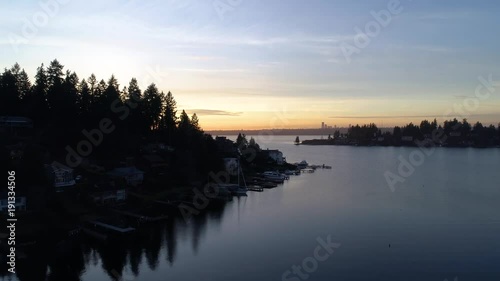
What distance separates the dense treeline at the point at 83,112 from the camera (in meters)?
17.2

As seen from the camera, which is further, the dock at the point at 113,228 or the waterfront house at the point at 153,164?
the waterfront house at the point at 153,164

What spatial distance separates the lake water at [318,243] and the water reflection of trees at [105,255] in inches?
1.1

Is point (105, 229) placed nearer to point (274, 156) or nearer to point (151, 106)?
point (151, 106)

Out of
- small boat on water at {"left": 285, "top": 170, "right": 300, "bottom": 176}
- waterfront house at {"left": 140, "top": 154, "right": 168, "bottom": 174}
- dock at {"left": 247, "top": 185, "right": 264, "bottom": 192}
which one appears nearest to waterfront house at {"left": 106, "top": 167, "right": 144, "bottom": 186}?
waterfront house at {"left": 140, "top": 154, "right": 168, "bottom": 174}

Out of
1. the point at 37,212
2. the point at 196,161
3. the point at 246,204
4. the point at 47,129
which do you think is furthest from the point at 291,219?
the point at 47,129

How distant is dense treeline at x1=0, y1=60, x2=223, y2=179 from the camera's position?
56.5 feet

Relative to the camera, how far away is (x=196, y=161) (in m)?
20.4

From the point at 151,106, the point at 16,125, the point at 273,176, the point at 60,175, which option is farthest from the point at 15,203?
the point at 273,176

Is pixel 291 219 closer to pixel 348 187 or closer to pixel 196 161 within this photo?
pixel 196 161

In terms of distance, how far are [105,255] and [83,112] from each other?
34.1 feet

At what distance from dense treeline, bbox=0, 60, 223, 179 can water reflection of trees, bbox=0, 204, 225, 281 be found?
21.1 ft

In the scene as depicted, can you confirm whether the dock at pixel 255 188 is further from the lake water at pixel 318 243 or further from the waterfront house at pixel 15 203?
the waterfront house at pixel 15 203

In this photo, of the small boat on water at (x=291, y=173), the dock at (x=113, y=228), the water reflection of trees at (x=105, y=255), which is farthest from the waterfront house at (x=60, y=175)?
the small boat on water at (x=291, y=173)

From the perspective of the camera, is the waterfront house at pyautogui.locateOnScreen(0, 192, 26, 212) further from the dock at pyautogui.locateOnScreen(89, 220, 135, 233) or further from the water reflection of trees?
the water reflection of trees
